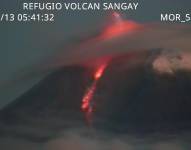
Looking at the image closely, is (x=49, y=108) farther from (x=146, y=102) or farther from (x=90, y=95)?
(x=146, y=102)

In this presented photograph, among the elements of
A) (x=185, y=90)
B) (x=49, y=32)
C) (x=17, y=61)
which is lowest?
(x=185, y=90)

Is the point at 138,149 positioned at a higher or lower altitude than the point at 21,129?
lower

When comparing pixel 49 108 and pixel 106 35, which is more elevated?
pixel 106 35

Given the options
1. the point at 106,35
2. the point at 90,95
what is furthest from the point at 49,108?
the point at 106,35

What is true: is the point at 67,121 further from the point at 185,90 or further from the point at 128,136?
the point at 185,90

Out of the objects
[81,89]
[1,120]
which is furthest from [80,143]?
[1,120]
